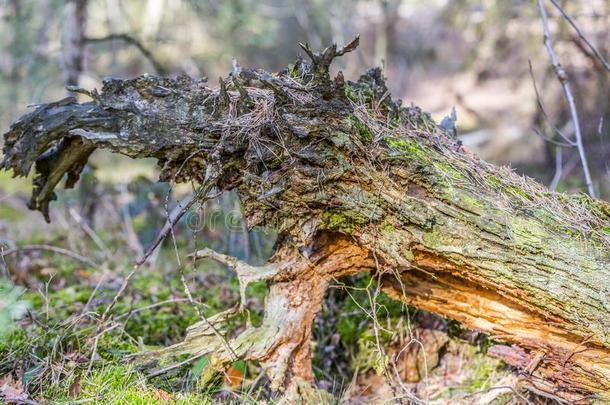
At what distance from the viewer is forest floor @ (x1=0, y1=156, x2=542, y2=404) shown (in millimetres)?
3104

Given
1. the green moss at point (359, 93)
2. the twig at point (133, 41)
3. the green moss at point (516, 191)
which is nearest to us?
the green moss at point (516, 191)

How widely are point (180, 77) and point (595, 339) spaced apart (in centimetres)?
311

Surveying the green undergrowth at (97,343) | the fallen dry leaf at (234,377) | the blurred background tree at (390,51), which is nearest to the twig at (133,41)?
the blurred background tree at (390,51)

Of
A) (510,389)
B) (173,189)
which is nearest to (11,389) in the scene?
(173,189)

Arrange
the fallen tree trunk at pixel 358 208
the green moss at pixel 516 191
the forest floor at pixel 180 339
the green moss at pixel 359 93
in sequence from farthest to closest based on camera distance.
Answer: the green moss at pixel 359 93 → the green moss at pixel 516 191 → the forest floor at pixel 180 339 → the fallen tree trunk at pixel 358 208

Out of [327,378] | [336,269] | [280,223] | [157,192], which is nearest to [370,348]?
[327,378]

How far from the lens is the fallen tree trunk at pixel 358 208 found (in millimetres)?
2971

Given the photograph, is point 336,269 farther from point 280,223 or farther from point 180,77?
point 180,77

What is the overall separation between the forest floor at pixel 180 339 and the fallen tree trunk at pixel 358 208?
0.31 meters

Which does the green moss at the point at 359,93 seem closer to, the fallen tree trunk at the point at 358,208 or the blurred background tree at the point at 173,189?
the fallen tree trunk at the point at 358,208

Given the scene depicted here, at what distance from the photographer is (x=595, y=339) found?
9.39 ft

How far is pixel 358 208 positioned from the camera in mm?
3162

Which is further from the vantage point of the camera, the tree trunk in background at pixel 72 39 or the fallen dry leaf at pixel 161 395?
the tree trunk in background at pixel 72 39

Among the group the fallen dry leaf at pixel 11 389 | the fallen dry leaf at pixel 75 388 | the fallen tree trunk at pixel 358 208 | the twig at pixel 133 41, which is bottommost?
the fallen dry leaf at pixel 11 389
